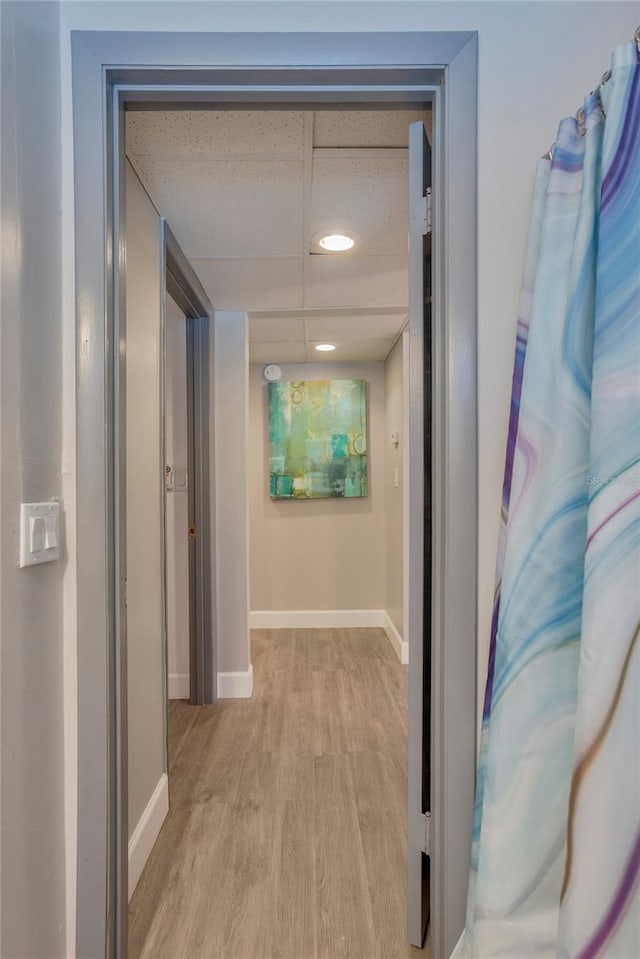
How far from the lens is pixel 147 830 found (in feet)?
5.66

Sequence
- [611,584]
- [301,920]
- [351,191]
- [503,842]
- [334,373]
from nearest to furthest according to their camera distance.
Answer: [611,584]
[503,842]
[301,920]
[351,191]
[334,373]

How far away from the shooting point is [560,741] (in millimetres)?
937

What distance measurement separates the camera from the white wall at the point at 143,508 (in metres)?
1.64

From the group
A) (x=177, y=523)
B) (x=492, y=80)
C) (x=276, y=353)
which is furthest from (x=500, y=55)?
(x=276, y=353)

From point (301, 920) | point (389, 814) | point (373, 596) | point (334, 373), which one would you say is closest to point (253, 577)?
point (373, 596)

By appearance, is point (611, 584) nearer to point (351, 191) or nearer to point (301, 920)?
point (301, 920)

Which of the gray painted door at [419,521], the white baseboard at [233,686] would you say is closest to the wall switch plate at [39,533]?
the gray painted door at [419,521]

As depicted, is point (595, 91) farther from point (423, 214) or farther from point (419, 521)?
point (419, 521)

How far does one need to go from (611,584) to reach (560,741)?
0.33m

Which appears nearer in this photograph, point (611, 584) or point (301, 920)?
point (611, 584)

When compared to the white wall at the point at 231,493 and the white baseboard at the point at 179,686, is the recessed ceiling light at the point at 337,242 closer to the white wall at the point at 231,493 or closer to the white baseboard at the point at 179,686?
the white wall at the point at 231,493

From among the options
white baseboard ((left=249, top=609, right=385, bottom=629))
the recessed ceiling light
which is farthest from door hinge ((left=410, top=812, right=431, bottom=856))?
white baseboard ((left=249, top=609, right=385, bottom=629))

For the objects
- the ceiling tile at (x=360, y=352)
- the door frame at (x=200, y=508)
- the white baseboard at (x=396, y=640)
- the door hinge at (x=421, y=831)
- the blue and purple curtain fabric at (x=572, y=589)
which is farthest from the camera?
the ceiling tile at (x=360, y=352)

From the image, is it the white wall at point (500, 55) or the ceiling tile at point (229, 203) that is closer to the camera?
the white wall at point (500, 55)
